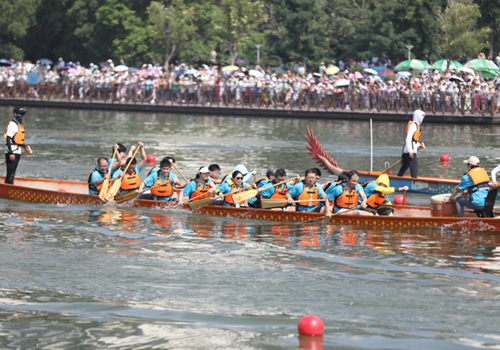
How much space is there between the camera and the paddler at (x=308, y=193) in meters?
14.9

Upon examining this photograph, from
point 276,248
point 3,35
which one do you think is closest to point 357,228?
point 276,248

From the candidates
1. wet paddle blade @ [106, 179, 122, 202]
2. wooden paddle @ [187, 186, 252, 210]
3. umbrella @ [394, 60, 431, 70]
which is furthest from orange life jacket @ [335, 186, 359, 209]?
umbrella @ [394, 60, 431, 70]

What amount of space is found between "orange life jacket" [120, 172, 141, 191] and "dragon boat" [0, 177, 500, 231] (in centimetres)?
33

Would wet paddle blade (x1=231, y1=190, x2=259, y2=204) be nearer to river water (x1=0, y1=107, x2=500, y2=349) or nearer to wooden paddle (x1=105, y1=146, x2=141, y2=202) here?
river water (x1=0, y1=107, x2=500, y2=349)

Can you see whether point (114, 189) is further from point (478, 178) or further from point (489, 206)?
point (489, 206)

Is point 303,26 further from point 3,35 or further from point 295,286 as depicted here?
point 295,286

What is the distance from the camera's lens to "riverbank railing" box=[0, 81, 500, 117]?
3312cm

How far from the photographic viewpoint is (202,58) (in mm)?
51281

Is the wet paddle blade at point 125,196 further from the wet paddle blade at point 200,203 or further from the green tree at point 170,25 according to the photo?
the green tree at point 170,25

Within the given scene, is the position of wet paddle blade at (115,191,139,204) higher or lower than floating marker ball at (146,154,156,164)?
lower

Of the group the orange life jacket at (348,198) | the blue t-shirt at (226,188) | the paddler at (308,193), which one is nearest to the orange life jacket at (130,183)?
the blue t-shirt at (226,188)

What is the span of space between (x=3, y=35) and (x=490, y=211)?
5114 cm

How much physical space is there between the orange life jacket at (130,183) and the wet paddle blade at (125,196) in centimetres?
26

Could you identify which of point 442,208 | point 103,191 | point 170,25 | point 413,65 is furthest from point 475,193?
point 170,25
